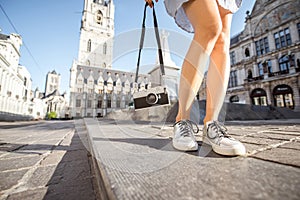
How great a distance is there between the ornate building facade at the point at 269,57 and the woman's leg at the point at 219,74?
1364 centimetres

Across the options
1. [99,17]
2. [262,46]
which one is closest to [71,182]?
[262,46]

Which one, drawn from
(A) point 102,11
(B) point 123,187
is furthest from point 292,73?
(A) point 102,11

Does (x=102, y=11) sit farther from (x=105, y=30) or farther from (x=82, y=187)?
(x=82, y=187)

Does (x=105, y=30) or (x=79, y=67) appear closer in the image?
(x=79, y=67)

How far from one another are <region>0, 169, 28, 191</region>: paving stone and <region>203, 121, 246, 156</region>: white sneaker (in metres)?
0.82

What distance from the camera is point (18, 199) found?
0.44m

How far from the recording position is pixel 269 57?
12.2 metres

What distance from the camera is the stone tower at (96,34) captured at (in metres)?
26.1

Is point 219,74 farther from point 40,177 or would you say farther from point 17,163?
point 17,163

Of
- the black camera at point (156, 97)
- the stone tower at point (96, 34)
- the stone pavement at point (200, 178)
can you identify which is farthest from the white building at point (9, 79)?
the stone pavement at point (200, 178)

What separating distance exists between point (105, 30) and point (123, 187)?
113 ft

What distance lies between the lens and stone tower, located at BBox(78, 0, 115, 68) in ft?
85.7

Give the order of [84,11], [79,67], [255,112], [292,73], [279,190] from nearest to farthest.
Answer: [279,190] < [255,112] < [292,73] < [79,67] < [84,11]

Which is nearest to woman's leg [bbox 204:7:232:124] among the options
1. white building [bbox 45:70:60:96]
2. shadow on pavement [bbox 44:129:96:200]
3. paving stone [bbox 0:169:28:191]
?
shadow on pavement [bbox 44:129:96:200]
